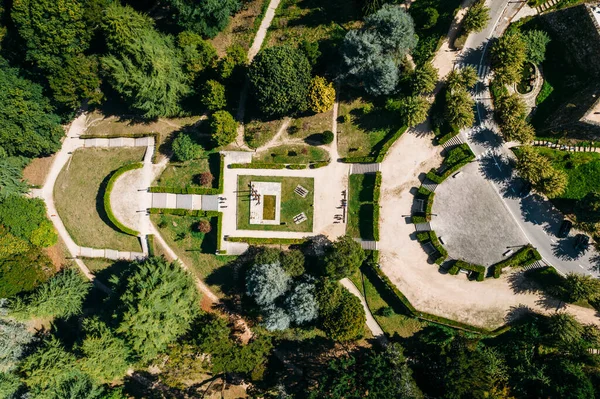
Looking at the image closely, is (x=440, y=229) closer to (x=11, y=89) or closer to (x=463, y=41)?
(x=463, y=41)

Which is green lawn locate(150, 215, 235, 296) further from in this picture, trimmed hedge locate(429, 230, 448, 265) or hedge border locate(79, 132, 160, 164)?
trimmed hedge locate(429, 230, 448, 265)

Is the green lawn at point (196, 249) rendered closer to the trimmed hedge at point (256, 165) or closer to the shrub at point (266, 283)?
the shrub at point (266, 283)

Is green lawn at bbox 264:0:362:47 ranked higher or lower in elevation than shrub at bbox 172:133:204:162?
higher

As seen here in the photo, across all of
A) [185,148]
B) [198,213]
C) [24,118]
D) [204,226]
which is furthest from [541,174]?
[24,118]

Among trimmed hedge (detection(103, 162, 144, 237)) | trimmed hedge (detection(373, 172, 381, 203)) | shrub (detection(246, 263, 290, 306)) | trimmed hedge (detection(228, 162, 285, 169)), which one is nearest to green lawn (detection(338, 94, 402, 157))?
trimmed hedge (detection(373, 172, 381, 203))

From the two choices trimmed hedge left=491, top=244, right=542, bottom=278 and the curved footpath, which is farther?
the curved footpath

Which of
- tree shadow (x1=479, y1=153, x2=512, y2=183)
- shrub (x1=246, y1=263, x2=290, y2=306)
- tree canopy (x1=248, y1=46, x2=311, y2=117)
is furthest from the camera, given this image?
tree shadow (x1=479, y1=153, x2=512, y2=183)


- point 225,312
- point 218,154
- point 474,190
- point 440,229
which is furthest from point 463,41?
point 225,312
